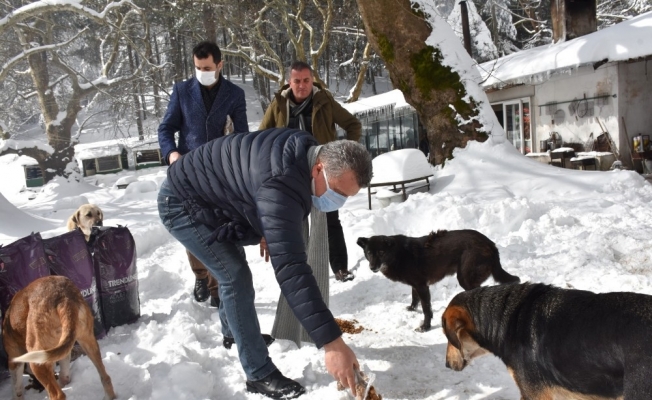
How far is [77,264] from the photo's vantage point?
4.08 meters

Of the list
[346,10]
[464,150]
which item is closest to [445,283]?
[464,150]

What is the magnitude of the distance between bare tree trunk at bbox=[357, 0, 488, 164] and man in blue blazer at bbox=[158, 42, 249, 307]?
19.0ft

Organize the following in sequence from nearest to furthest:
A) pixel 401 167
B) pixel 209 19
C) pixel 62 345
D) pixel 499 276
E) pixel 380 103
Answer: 1. pixel 62 345
2. pixel 499 276
3. pixel 401 167
4. pixel 380 103
5. pixel 209 19

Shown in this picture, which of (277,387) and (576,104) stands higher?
(576,104)

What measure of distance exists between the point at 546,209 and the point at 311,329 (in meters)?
5.27

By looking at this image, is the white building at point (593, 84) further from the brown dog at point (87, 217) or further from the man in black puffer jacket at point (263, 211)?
the man in black puffer jacket at point (263, 211)

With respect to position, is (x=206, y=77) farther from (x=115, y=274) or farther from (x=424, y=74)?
(x=424, y=74)

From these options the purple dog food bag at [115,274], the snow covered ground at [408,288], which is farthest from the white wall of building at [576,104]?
the purple dog food bag at [115,274]

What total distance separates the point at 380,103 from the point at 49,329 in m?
18.4

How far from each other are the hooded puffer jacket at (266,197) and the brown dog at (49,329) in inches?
39.4

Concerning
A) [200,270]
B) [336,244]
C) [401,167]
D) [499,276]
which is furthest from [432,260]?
[401,167]

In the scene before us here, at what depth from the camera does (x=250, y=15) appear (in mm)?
22328

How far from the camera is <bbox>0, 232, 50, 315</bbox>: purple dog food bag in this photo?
3648 millimetres

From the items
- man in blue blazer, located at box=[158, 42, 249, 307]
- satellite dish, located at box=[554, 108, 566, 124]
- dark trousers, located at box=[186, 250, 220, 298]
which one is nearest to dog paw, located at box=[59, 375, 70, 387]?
dark trousers, located at box=[186, 250, 220, 298]
